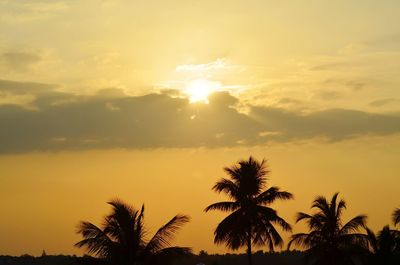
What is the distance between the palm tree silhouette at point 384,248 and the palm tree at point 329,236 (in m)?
1.13

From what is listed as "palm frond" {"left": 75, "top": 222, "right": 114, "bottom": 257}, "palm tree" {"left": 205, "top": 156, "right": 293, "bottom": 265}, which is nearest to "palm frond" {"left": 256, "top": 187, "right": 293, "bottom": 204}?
"palm tree" {"left": 205, "top": 156, "right": 293, "bottom": 265}

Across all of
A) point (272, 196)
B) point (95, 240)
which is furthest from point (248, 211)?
point (95, 240)

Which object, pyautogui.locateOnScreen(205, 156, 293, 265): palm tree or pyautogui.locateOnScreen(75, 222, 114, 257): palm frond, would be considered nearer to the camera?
pyautogui.locateOnScreen(75, 222, 114, 257): palm frond

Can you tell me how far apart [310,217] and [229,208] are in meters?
7.57

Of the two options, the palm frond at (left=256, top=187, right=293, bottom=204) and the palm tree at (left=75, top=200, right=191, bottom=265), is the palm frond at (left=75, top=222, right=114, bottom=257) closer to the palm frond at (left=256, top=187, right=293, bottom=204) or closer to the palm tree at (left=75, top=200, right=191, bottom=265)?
the palm tree at (left=75, top=200, right=191, bottom=265)

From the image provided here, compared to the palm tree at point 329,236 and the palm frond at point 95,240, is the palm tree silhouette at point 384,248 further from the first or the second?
the palm frond at point 95,240

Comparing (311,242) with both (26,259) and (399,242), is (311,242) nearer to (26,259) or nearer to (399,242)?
(399,242)

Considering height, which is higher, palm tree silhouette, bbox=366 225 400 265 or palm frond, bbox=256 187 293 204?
palm frond, bbox=256 187 293 204

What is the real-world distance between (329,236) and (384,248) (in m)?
5.27

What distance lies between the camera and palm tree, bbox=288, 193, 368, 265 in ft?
237

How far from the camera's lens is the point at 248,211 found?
72.2 metres

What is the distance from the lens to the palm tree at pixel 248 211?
71625 millimetres

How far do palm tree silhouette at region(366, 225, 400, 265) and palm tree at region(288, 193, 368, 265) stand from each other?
1.13m

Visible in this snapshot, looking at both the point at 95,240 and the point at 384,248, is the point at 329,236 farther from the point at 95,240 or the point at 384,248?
the point at 95,240
